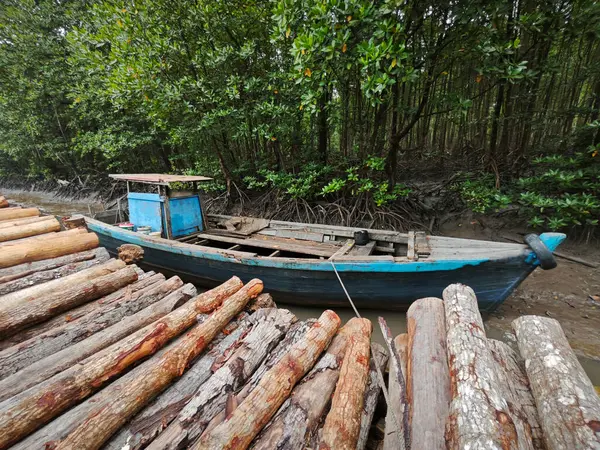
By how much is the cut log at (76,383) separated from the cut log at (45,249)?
1.78m

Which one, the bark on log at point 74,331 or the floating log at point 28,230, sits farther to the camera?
the floating log at point 28,230

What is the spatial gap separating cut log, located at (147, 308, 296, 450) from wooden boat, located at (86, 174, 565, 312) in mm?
1975

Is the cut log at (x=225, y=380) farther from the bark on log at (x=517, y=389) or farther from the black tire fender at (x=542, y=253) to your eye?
the black tire fender at (x=542, y=253)

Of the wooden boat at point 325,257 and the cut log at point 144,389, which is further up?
the cut log at point 144,389

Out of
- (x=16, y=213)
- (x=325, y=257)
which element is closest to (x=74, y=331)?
(x=16, y=213)

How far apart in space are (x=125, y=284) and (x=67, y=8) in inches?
653

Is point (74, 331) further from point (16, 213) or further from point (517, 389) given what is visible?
point (16, 213)

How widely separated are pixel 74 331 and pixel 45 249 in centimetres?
143

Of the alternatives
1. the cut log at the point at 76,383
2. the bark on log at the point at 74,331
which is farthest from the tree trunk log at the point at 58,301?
the cut log at the point at 76,383

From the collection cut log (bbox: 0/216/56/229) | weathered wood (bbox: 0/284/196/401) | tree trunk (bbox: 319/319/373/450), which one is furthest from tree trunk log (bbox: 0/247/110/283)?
tree trunk (bbox: 319/319/373/450)

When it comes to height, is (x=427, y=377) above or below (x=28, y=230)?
below

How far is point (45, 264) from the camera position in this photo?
2391 mm

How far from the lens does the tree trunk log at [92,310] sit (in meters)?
1.65

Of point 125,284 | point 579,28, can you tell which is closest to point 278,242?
point 125,284
